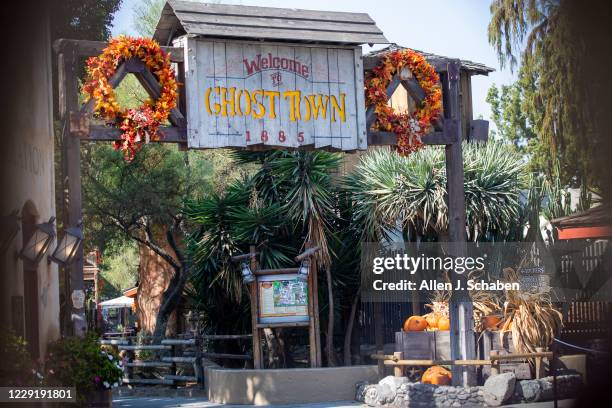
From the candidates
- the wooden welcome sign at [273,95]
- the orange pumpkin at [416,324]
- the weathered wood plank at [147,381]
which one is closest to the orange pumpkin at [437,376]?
the orange pumpkin at [416,324]

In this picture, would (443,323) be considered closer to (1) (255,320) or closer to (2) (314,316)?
(2) (314,316)

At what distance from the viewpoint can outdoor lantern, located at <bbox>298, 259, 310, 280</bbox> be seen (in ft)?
51.8

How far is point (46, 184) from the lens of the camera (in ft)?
41.8

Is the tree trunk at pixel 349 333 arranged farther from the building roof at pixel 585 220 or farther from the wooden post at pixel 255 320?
the building roof at pixel 585 220

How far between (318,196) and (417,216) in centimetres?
264

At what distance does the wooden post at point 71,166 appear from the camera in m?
12.5

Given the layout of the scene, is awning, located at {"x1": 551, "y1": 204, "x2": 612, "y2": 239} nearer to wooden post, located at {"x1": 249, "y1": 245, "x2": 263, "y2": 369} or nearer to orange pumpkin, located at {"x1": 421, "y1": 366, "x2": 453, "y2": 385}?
orange pumpkin, located at {"x1": 421, "y1": 366, "x2": 453, "y2": 385}

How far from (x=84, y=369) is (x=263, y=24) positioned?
5412 millimetres

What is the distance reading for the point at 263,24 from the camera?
44.9 ft

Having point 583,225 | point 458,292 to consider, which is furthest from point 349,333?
point 583,225

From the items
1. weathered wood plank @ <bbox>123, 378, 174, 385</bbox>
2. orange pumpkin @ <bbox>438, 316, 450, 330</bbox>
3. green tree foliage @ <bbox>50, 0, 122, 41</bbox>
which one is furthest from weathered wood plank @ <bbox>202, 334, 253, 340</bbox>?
green tree foliage @ <bbox>50, 0, 122, 41</bbox>

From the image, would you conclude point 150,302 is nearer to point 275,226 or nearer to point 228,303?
point 228,303

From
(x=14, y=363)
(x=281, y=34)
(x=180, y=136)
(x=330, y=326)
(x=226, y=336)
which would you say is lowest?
(x=226, y=336)

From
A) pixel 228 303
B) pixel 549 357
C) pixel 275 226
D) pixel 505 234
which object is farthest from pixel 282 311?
pixel 505 234
